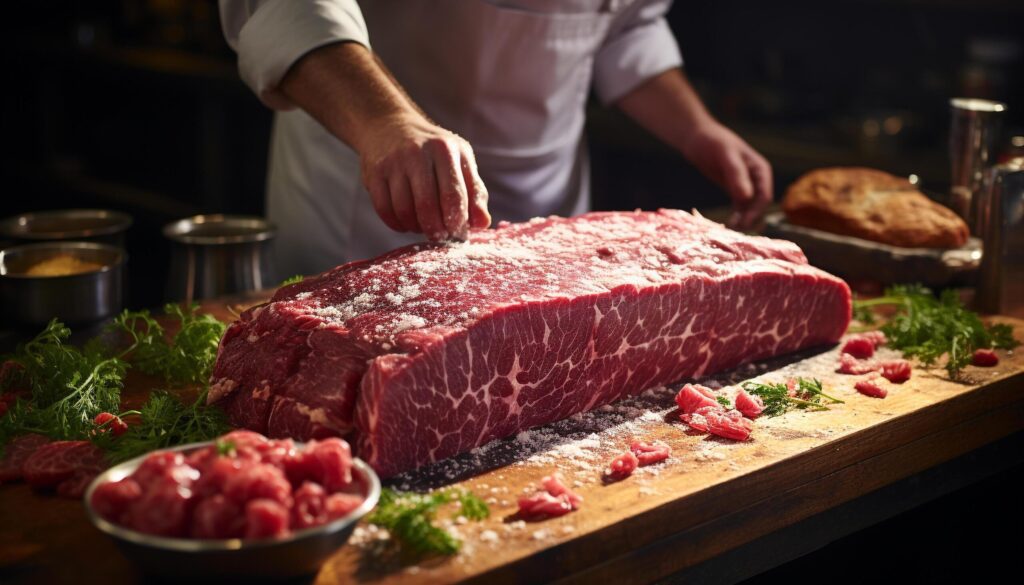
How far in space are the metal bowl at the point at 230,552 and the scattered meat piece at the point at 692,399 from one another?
0.85 meters

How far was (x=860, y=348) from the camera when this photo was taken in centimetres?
238

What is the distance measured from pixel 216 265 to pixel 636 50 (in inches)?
61.6

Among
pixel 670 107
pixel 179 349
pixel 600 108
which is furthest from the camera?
pixel 600 108

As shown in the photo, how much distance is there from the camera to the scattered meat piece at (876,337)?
8.00 ft

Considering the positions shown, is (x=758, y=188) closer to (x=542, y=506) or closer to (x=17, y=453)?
(x=542, y=506)

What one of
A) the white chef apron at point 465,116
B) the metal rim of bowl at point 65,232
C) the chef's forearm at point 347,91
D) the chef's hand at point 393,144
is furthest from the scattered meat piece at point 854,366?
the metal rim of bowl at point 65,232

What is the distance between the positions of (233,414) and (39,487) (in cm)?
35

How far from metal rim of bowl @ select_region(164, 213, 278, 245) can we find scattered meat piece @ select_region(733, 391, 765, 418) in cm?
134

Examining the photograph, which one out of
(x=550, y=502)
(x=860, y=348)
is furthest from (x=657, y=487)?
(x=860, y=348)

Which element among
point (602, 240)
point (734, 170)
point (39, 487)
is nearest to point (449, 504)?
point (39, 487)

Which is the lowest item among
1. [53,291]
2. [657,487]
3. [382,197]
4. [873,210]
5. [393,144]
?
[657,487]

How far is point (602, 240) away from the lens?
229 centimetres

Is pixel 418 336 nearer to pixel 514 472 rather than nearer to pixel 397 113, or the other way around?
A: pixel 514 472

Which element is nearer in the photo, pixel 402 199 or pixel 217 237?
pixel 402 199
